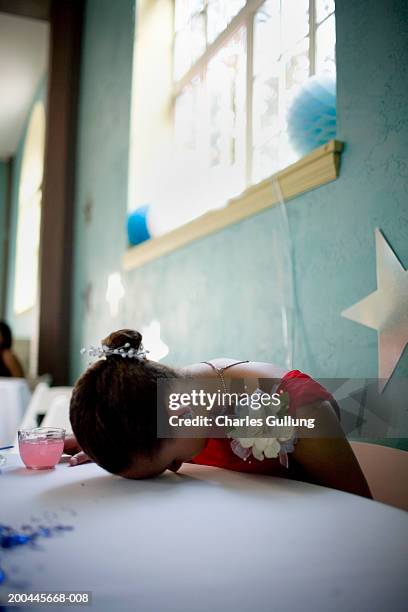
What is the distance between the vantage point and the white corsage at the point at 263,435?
33.6 inches

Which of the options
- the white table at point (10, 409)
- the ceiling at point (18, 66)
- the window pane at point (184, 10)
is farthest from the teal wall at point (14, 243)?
the window pane at point (184, 10)

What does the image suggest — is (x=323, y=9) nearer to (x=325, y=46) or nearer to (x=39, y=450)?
(x=325, y=46)

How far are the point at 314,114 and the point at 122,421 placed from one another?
Answer: 3.57 feet

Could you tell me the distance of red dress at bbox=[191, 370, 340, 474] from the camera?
944mm

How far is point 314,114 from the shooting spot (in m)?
1.53

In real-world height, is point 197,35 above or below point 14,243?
above

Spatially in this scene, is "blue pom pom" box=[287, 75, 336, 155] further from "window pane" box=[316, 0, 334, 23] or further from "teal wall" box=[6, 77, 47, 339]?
"teal wall" box=[6, 77, 47, 339]

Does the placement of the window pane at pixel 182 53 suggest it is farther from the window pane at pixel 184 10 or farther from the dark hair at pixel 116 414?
the dark hair at pixel 116 414

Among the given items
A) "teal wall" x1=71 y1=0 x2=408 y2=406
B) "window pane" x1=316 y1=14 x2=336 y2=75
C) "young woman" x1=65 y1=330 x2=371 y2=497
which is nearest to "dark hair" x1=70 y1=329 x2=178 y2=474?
"young woman" x1=65 y1=330 x2=371 y2=497

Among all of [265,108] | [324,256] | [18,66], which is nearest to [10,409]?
[265,108]

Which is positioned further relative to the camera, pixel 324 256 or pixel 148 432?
pixel 324 256

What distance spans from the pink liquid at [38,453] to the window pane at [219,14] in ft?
6.80

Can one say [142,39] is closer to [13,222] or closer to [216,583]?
[216,583]

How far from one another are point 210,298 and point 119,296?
1.11 meters
